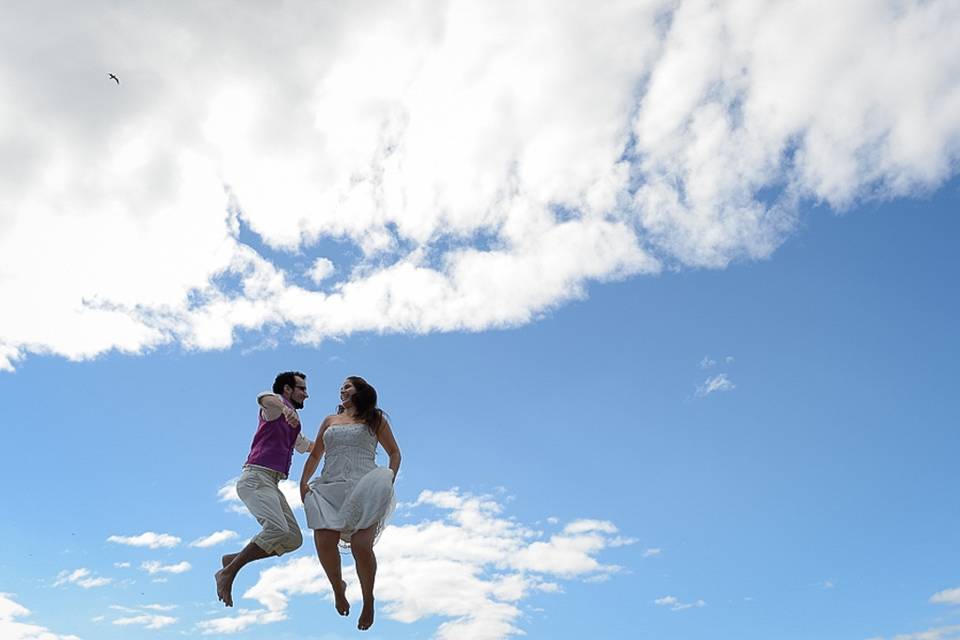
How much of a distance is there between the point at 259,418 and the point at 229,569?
1965 mm

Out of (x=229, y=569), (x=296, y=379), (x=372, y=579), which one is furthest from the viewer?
(x=296, y=379)

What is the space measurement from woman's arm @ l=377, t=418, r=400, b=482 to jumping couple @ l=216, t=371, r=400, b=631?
0.04 feet

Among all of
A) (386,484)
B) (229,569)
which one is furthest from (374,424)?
(229,569)

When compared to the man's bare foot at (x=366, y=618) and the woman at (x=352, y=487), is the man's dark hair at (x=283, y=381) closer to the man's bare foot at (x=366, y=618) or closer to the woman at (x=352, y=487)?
the woman at (x=352, y=487)

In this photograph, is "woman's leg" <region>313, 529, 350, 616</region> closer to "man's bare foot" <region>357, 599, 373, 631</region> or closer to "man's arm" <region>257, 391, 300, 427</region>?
"man's bare foot" <region>357, 599, 373, 631</region>

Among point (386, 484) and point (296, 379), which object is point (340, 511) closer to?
point (386, 484)

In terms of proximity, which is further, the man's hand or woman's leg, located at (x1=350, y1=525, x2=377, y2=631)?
the man's hand

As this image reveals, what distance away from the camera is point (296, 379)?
11328mm

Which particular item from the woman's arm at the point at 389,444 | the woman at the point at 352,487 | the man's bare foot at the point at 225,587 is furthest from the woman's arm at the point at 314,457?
the man's bare foot at the point at 225,587

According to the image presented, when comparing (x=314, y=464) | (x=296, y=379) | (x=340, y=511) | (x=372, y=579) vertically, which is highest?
(x=296, y=379)

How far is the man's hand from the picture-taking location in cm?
1049

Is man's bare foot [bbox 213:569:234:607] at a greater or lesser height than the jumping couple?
lesser

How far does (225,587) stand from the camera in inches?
414

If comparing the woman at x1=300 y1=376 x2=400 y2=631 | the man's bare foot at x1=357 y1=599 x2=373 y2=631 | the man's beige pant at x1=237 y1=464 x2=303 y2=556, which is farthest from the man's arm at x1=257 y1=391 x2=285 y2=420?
the man's bare foot at x1=357 y1=599 x2=373 y2=631
